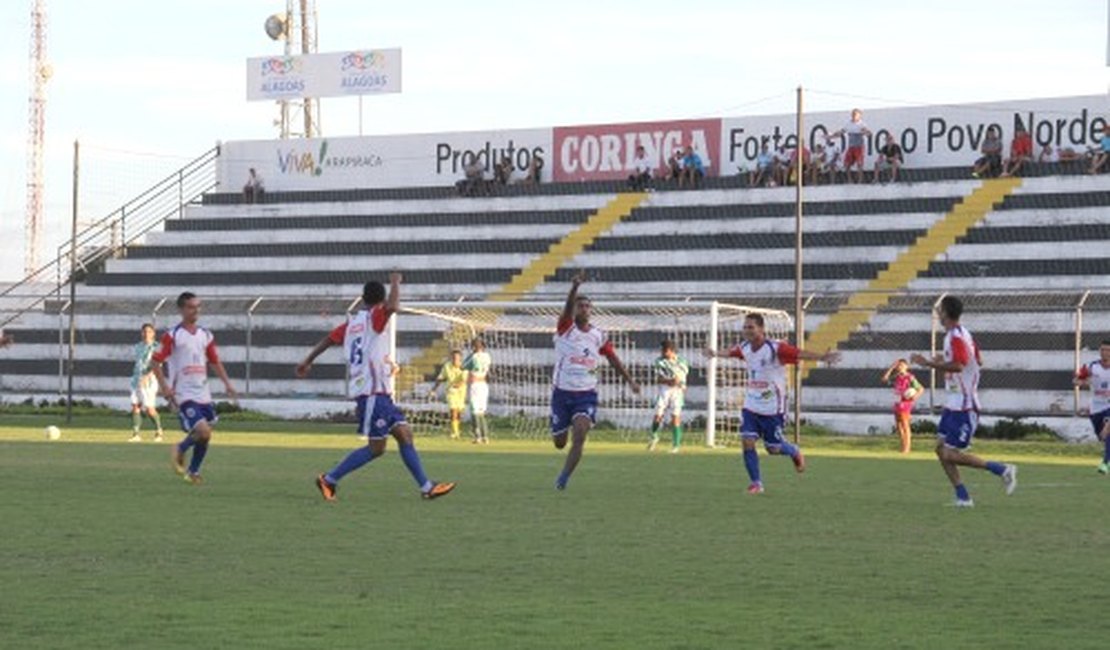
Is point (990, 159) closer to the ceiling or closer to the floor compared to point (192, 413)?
closer to the ceiling

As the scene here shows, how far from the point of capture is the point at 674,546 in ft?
49.0

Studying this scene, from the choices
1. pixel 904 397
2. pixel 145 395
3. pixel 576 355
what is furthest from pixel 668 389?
pixel 576 355

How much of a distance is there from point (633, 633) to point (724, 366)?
112ft

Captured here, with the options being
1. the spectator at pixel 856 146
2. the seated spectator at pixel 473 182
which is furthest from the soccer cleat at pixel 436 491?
the seated spectator at pixel 473 182

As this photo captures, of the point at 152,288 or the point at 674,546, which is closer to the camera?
the point at 674,546

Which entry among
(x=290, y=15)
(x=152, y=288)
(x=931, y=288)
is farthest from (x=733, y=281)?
A: (x=290, y=15)

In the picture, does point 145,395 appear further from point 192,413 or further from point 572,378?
point 572,378

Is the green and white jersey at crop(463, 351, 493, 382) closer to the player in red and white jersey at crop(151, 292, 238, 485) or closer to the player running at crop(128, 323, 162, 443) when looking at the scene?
the player running at crop(128, 323, 162, 443)

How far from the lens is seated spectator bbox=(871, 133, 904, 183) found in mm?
51562

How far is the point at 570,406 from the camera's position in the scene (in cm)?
2242

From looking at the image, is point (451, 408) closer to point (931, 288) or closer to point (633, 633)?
point (931, 288)

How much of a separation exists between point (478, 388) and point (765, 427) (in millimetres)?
18082

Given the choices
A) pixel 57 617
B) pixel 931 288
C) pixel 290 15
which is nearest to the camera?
pixel 57 617

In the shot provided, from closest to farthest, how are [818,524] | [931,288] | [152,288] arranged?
1. [818,524]
2. [931,288]
3. [152,288]
